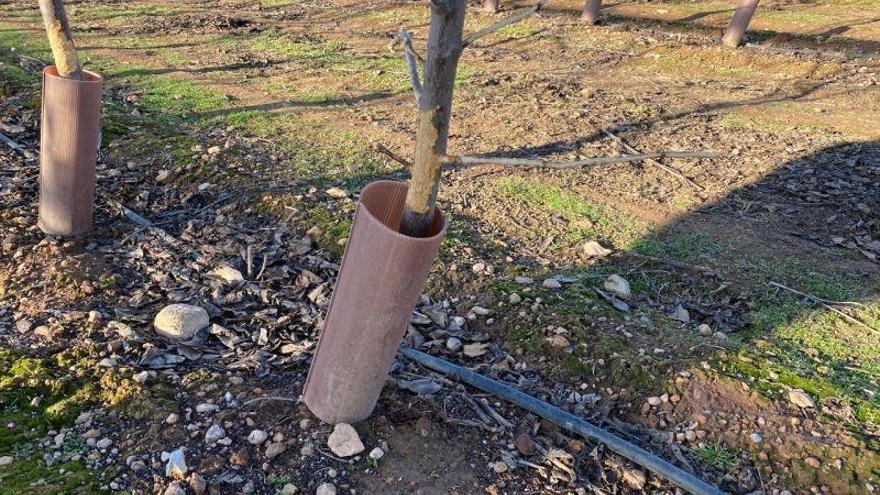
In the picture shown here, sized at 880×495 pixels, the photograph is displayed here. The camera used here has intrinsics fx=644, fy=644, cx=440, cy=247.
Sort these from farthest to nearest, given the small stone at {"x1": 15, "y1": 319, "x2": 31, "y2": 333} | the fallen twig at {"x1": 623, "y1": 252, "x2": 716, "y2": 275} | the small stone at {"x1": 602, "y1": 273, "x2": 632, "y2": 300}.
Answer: the fallen twig at {"x1": 623, "y1": 252, "x2": 716, "y2": 275} < the small stone at {"x1": 602, "y1": 273, "x2": 632, "y2": 300} < the small stone at {"x1": 15, "y1": 319, "x2": 31, "y2": 333}

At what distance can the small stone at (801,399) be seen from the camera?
115 inches

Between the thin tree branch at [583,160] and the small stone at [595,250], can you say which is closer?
the thin tree branch at [583,160]

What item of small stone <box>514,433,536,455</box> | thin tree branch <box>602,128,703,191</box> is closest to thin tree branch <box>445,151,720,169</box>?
small stone <box>514,433,536,455</box>

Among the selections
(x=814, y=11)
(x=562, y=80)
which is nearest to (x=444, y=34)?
(x=562, y=80)

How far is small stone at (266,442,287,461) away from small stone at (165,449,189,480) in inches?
11.6

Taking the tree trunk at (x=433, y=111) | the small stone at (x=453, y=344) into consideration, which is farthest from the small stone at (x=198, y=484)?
the small stone at (x=453, y=344)

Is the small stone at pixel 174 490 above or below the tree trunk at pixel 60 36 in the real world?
below

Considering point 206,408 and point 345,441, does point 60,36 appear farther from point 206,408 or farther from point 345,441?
point 345,441

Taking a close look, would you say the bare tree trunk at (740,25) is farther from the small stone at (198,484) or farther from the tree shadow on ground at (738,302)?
the small stone at (198,484)

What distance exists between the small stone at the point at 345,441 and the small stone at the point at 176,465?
53cm

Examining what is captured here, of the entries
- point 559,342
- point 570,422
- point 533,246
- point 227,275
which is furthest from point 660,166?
Result: point 227,275

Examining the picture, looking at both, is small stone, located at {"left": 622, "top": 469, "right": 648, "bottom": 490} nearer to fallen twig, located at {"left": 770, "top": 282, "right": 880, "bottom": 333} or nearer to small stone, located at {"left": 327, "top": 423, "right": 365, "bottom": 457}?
small stone, located at {"left": 327, "top": 423, "right": 365, "bottom": 457}

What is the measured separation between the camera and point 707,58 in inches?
377

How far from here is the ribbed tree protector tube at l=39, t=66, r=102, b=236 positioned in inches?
144
